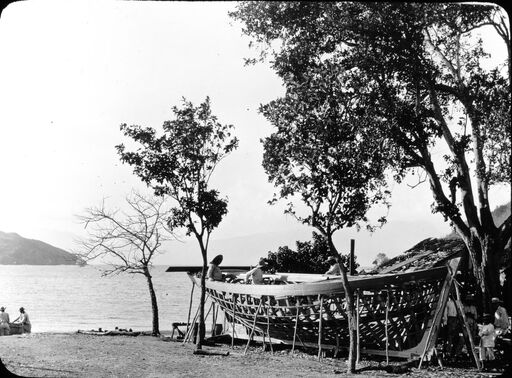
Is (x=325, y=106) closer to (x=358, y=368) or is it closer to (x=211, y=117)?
(x=211, y=117)

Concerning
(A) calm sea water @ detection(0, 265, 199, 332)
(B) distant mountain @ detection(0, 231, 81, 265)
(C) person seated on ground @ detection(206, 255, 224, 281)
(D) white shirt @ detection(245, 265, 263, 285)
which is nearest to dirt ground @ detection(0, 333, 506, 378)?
(D) white shirt @ detection(245, 265, 263, 285)

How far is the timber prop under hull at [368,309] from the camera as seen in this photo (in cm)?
1265

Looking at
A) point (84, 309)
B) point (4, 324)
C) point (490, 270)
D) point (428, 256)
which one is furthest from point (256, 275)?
point (84, 309)

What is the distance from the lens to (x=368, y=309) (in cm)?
1320

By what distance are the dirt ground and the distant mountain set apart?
13927 cm

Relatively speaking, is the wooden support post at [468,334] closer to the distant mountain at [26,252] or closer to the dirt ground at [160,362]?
the dirt ground at [160,362]

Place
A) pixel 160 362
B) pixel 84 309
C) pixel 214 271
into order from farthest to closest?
pixel 84 309 → pixel 214 271 → pixel 160 362

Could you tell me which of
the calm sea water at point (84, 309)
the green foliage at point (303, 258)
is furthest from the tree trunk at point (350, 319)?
the calm sea water at point (84, 309)

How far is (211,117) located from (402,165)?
214 inches

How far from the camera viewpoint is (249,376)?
11.6 metres

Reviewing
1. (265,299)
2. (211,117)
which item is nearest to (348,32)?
(211,117)

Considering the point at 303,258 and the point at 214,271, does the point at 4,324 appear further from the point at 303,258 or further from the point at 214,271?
the point at 303,258

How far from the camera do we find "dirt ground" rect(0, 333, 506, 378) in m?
11.8

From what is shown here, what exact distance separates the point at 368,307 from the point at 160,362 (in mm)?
5141
